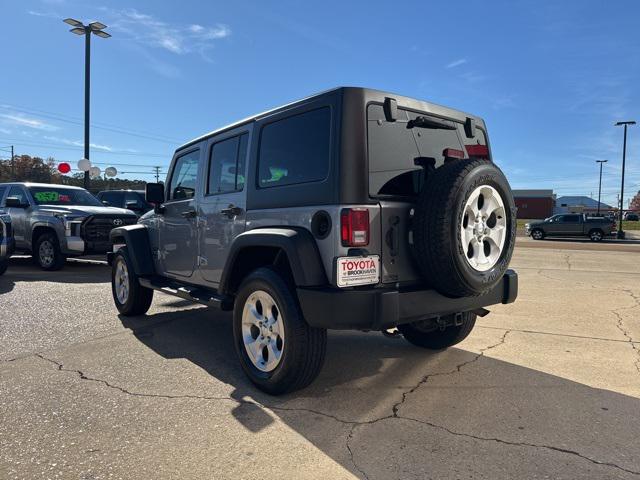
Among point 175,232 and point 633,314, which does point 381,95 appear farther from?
point 633,314

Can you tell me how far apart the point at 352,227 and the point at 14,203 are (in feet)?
30.6

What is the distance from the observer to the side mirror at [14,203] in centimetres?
963

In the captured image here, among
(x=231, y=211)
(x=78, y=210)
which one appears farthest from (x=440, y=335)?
(x=78, y=210)

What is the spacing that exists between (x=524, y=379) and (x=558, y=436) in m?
0.99

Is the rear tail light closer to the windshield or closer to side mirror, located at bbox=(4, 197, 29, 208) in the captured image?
side mirror, located at bbox=(4, 197, 29, 208)

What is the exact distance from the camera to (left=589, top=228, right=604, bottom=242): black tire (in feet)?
93.7

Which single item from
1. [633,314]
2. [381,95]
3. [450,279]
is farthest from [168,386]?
[633,314]

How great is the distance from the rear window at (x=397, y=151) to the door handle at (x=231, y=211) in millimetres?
1317

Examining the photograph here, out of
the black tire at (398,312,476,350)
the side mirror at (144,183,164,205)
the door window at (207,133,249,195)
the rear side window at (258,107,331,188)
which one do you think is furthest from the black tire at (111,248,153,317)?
the black tire at (398,312,476,350)

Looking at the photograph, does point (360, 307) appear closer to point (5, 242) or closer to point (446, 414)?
point (446, 414)

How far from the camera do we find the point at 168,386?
11.8 ft

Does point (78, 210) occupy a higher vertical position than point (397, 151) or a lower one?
lower

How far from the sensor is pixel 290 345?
3.19 metres

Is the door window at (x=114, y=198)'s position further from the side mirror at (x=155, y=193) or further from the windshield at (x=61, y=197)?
the side mirror at (x=155, y=193)
